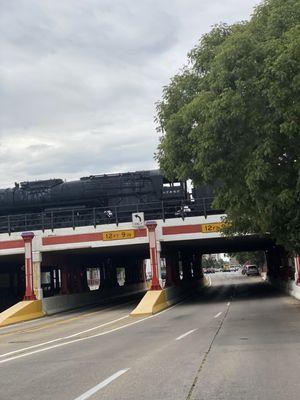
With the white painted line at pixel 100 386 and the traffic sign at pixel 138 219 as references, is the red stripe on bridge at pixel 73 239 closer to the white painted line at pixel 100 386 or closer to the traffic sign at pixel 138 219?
the traffic sign at pixel 138 219

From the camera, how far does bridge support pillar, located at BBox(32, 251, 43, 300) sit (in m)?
33.3

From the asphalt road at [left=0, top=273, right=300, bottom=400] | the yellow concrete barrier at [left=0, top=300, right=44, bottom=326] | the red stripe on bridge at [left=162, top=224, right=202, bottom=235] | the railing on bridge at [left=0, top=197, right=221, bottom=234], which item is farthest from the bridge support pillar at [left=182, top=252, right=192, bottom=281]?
the asphalt road at [left=0, top=273, right=300, bottom=400]

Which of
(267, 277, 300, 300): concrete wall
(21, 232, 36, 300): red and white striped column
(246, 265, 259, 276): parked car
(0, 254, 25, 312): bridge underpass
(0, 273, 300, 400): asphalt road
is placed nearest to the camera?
(0, 273, 300, 400): asphalt road

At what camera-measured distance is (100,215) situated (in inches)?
1373

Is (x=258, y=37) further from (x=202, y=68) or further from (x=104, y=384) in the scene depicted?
(x=104, y=384)

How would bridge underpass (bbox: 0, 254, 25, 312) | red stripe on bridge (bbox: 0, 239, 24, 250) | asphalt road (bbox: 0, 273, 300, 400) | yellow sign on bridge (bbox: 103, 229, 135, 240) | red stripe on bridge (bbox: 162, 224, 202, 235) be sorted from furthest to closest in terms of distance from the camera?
bridge underpass (bbox: 0, 254, 25, 312) < red stripe on bridge (bbox: 0, 239, 24, 250) < yellow sign on bridge (bbox: 103, 229, 135, 240) < red stripe on bridge (bbox: 162, 224, 202, 235) < asphalt road (bbox: 0, 273, 300, 400)

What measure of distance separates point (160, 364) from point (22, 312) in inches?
818

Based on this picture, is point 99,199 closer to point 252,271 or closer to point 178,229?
point 178,229

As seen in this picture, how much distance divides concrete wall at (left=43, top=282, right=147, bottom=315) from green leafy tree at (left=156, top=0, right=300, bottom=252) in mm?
19014

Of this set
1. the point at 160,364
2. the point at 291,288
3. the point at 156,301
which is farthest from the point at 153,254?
the point at 160,364

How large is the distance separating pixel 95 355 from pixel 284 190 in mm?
6515

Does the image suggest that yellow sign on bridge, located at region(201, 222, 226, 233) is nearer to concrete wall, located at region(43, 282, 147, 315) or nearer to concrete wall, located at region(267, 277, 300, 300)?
concrete wall, located at region(267, 277, 300, 300)

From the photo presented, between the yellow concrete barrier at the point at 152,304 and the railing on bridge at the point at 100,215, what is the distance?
463cm

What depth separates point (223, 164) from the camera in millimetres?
15750
